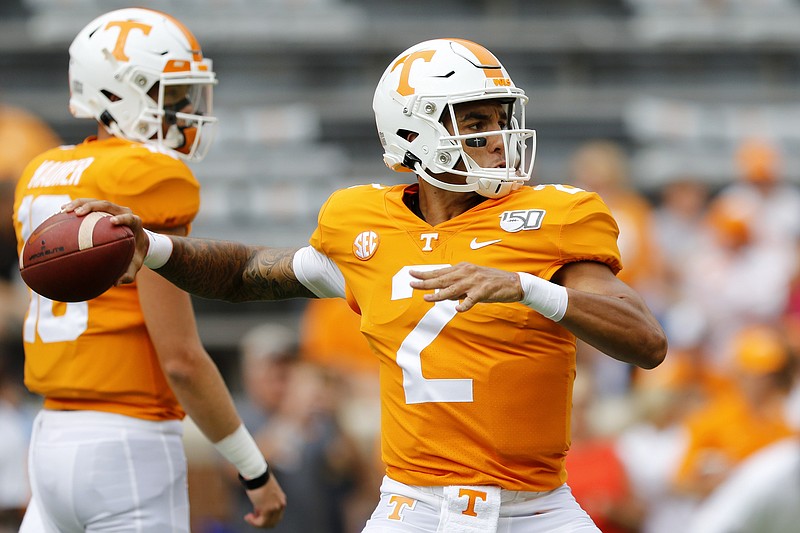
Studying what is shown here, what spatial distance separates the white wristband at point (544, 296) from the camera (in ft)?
11.4

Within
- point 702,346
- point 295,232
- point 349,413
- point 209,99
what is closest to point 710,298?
point 702,346

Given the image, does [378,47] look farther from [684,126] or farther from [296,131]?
[684,126]

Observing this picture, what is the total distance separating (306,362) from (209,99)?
3.49 metres

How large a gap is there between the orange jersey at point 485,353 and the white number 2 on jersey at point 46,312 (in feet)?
3.34

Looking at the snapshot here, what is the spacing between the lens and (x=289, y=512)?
7410mm

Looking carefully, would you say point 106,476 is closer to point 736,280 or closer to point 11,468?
point 11,468

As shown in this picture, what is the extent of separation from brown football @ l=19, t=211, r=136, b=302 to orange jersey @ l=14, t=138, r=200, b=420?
0.40 meters

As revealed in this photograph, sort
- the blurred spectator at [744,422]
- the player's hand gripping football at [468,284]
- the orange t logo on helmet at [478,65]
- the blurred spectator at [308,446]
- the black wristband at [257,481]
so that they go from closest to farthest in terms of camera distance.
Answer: the player's hand gripping football at [468,284] → the orange t logo on helmet at [478,65] → the black wristband at [257,481] → the blurred spectator at [744,422] → the blurred spectator at [308,446]

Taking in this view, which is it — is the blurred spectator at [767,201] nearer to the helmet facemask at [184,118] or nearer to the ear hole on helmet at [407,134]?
the helmet facemask at [184,118]

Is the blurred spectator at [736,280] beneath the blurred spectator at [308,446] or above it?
above

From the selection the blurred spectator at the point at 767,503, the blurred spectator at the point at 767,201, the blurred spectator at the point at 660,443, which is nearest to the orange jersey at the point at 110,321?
the blurred spectator at the point at 767,503

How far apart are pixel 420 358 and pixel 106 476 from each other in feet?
3.72

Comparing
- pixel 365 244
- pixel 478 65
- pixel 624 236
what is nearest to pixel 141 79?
pixel 365 244

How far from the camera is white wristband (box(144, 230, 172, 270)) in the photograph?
4031 mm
